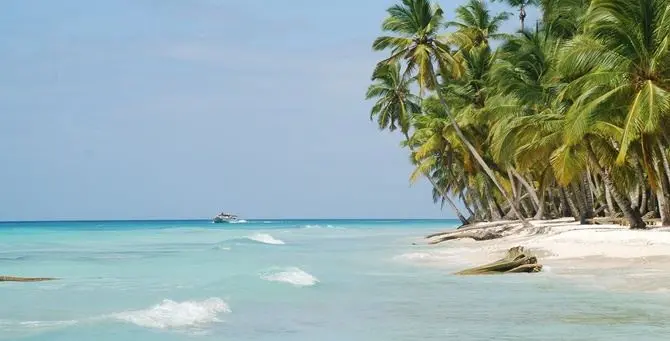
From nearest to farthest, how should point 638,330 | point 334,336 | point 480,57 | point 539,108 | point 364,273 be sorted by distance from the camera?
point 638,330 < point 334,336 < point 364,273 < point 539,108 < point 480,57

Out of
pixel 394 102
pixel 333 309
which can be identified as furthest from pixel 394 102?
pixel 333 309

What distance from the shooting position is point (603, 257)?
659 inches

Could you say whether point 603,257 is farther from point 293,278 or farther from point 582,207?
point 582,207

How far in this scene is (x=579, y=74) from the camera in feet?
81.3

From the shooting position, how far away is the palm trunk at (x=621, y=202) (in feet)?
75.9

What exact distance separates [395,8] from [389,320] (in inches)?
976

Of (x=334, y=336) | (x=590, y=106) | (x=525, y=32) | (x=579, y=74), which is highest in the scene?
(x=525, y=32)

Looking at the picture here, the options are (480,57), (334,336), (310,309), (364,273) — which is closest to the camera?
(334,336)

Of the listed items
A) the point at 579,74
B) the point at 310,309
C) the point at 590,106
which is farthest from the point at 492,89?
the point at 310,309

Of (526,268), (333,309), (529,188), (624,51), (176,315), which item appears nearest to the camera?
(176,315)

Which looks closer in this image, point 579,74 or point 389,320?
point 389,320

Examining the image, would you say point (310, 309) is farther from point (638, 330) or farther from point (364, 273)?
point (364, 273)

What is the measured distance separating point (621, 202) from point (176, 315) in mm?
17580

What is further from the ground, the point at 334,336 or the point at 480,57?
the point at 480,57
